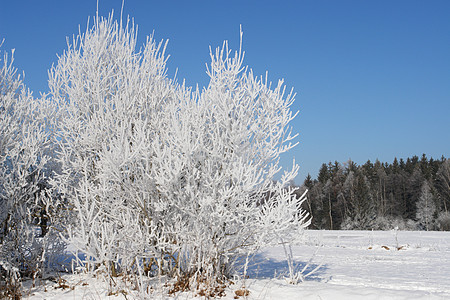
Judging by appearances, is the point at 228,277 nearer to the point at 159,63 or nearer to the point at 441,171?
the point at 159,63

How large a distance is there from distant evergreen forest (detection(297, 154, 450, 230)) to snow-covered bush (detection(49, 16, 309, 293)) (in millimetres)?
23642

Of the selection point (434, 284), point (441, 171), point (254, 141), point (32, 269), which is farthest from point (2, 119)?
point (441, 171)

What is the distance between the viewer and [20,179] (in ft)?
18.6

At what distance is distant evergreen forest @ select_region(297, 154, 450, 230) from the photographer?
35.3m

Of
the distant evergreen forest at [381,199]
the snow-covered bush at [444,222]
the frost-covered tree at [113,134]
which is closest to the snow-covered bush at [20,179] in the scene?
the frost-covered tree at [113,134]

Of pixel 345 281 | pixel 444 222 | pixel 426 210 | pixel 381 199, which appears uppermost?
pixel 381 199

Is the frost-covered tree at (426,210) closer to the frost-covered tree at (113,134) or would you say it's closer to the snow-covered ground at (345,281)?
the snow-covered ground at (345,281)

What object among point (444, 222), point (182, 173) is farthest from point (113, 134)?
point (444, 222)

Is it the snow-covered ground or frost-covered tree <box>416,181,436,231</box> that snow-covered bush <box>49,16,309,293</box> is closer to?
the snow-covered ground

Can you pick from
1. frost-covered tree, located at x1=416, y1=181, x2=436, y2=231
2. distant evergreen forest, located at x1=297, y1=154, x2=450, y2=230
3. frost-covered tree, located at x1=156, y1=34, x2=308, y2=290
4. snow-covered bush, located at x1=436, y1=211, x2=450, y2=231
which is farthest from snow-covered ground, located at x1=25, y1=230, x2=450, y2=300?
frost-covered tree, located at x1=416, y1=181, x2=436, y2=231

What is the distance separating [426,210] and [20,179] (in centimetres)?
3915

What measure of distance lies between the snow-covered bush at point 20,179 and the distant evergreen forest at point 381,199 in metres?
24.9

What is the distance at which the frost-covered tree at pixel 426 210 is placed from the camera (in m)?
35.8

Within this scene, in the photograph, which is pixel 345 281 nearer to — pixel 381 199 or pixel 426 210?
pixel 426 210
